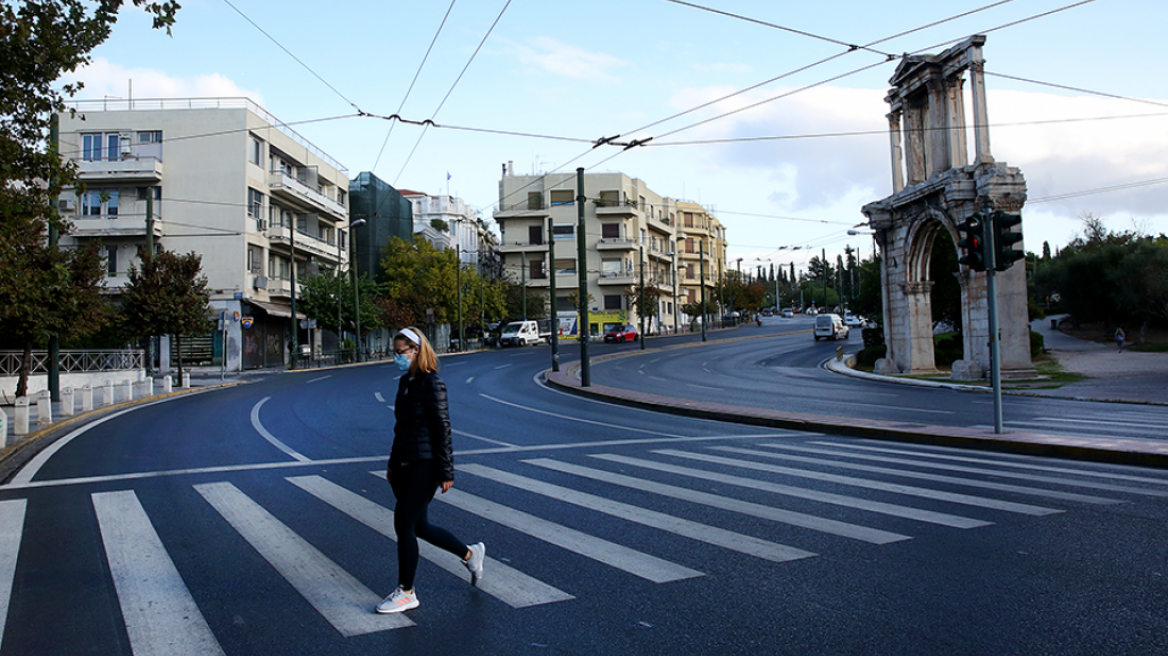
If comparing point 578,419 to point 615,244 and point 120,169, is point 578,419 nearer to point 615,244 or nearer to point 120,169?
point 120,169

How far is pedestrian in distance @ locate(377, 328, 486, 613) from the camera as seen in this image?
16.0 ft

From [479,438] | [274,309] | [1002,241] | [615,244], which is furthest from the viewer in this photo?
[615,244]

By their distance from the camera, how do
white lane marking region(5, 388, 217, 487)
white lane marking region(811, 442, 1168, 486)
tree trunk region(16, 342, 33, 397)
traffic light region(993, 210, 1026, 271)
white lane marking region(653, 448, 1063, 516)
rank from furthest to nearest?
tree trunk region(16, 342, 33, 397) → traffic light region(993, 210, 1026, 271) → white lane marking region(5, 388, 217, 487) → white lane marking region(811, 442, 1168, 486) → white lane marking region(653, 448, 1063, 516)

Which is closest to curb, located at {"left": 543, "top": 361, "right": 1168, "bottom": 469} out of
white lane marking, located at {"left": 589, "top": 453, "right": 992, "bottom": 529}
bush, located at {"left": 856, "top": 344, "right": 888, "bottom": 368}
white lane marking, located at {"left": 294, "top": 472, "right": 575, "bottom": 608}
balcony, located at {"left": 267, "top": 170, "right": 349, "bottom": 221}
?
white lane marking, located at {"left": 589, "top": 453, "right": 992, "bottom": 529}

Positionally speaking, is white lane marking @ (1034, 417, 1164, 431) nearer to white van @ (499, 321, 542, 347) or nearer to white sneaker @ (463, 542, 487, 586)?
white sneaker @ (463, 542, 487, 586)

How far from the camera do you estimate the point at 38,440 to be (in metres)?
14.6

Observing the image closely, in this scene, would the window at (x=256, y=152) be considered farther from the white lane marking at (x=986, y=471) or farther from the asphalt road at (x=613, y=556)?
the white lane marking at (x=986, y=471)

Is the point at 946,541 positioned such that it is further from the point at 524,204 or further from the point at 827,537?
the point at 524,204

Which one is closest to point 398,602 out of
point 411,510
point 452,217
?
point 411,510

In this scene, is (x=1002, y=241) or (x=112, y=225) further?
(x=112, y=225)

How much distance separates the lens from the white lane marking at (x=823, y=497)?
6.50 metres

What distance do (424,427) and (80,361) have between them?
30.0m

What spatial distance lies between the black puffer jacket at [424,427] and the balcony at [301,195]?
46.2 m

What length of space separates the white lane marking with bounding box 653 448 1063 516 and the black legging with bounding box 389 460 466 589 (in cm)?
479
